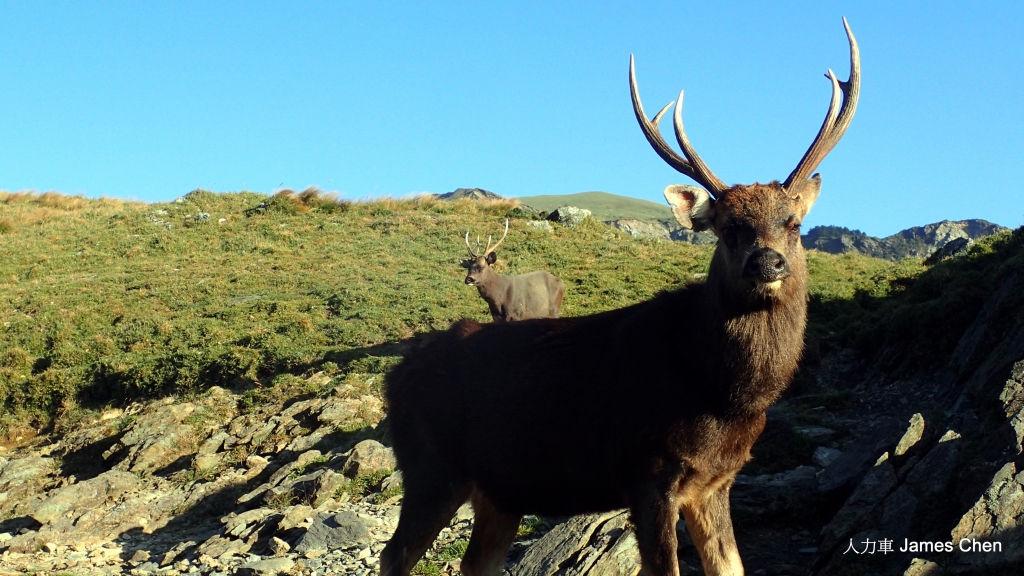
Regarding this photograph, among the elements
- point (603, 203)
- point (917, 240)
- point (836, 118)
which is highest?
point (603, 203)

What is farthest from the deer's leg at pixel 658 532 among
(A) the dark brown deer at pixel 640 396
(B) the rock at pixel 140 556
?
(B) the rock at pixel 140 556

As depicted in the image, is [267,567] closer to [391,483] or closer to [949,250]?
[391,483]

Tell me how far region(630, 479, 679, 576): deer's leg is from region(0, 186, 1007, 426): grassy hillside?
24.6ft

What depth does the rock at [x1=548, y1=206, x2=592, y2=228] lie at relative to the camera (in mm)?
33041

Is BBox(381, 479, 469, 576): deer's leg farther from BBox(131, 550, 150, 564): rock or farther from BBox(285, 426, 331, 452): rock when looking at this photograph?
BBox(285, 426, 331, 452): rock

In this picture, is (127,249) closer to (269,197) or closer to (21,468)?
(269,197)

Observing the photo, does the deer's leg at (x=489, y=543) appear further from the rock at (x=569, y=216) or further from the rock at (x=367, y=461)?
the rock at (x=569, y=216)

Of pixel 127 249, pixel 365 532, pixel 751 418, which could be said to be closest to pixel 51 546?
pixel 365 532

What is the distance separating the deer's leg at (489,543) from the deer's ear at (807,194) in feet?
9.10

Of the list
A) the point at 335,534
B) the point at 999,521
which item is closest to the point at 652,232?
the point at 335,534

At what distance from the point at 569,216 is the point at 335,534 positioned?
25222 mm

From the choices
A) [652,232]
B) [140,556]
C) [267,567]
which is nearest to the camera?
[267,567]

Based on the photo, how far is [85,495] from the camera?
11.8 m

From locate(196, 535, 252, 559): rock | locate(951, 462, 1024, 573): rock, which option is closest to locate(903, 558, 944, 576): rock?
locate(951, 462, 1024, 573): rock
